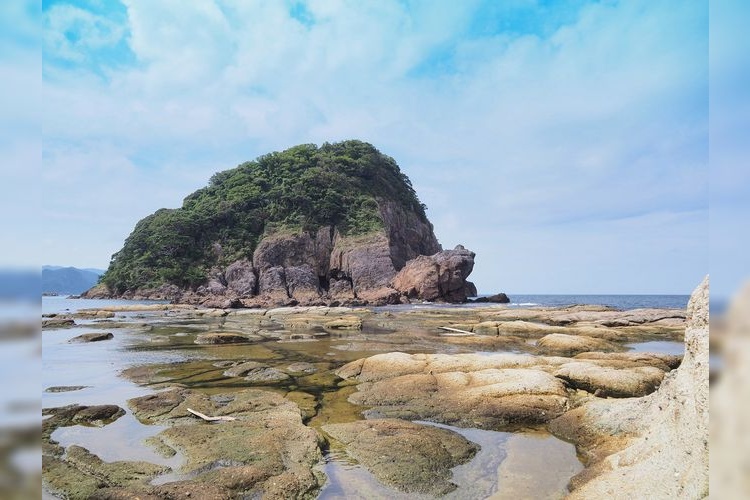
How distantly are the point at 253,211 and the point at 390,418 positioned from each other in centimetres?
7964

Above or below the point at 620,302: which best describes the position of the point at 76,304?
below

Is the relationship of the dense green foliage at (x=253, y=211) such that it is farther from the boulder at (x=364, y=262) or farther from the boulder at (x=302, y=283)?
the boulder at (x=302, y=283)

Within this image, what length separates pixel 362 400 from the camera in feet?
36.5

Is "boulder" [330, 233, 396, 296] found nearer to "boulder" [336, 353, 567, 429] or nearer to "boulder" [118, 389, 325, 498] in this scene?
"boulder" [336, 353, 567, 429]

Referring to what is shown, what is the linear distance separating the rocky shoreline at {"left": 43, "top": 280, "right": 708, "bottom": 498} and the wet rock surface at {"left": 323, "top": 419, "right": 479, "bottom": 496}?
27 mm

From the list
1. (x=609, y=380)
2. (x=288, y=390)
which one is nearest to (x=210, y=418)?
(x=288, y=390)

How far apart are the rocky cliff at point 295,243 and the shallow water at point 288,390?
4024 centimetres

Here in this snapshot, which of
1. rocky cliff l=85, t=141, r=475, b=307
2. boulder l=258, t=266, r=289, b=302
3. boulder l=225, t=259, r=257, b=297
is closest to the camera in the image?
rocky cliff l=85, t=141, r=475, b=307

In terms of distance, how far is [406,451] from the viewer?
750 centimetres

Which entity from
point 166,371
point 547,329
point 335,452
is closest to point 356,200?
point 547,329

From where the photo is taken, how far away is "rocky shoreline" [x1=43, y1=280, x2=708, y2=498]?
5.78 meters

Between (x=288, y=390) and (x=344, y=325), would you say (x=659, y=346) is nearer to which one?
(x=344, y=325)

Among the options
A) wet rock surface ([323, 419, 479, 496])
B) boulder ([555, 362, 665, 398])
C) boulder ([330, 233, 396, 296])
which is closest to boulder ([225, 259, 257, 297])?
boulder ([330, 233, 396, 296])

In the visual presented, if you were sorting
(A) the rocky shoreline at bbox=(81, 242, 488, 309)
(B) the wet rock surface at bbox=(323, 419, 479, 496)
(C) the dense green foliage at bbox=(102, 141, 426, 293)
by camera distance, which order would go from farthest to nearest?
(C) the dense green foliage at bbox=(102, 141, 426, 293) → (A) the rocky shoreline at bbox=(81, 242, 488, 309) → (B) the wet rock surface at bbox=(323, 419, 479, 496)
